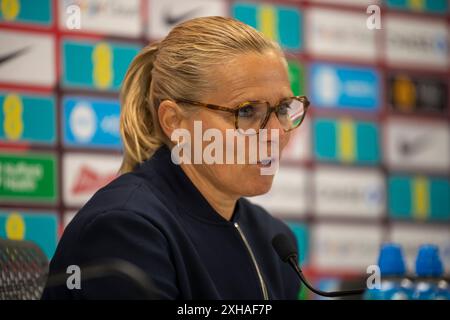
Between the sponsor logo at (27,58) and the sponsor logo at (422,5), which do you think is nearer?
the sponsor logo at (27,58)

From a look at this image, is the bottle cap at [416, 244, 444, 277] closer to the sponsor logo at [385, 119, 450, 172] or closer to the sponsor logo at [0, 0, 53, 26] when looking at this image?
the sponsor logo at [0, 0, 53, 26]

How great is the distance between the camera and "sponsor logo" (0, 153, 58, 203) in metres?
3.02

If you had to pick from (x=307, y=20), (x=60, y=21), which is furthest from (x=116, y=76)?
(x=307, y=20)

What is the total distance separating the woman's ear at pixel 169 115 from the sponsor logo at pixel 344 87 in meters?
2.07

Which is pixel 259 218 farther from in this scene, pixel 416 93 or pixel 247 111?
pixel 416 93

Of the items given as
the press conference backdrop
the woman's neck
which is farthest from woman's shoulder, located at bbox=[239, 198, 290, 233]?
the press conference backdrop

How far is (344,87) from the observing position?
372 centimetres

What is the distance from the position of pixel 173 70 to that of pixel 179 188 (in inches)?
9.5

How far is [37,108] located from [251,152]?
172cm

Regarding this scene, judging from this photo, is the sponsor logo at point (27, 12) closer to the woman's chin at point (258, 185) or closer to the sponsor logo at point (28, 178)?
the sponsor logo at point (28, 178)

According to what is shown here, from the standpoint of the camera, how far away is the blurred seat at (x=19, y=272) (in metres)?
1.31

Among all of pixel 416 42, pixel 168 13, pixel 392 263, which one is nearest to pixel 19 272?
pixel 392 263

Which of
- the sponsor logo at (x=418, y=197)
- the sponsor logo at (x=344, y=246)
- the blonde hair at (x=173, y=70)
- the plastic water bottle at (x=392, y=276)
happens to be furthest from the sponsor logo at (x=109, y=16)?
the plastic water bottle at (x=392, y=276)

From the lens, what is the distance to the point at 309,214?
3.62 meters
